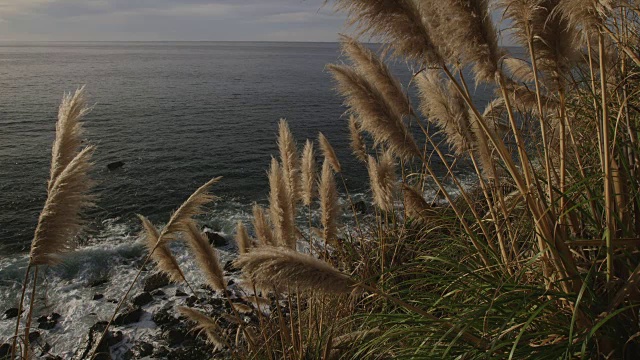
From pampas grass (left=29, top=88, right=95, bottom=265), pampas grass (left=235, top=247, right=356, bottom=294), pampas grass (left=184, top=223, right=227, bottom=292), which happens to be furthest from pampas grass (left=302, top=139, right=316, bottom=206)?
pampas grass (left=235, top=247, right=356, bottom=294)

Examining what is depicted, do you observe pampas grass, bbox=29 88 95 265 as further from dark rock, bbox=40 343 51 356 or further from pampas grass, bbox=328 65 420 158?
dark rock, bbox=40 343 51 356

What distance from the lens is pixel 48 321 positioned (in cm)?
935

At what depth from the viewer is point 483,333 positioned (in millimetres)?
2553

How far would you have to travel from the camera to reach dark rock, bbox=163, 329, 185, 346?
28.5 ft

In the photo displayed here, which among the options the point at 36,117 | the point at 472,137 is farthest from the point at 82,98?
the point at 36,117

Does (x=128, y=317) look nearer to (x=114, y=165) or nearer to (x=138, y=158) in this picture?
(x=114, y=165)

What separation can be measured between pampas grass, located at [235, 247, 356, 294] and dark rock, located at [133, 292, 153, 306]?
8998mm

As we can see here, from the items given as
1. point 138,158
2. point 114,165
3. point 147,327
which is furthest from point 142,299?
point 138,158

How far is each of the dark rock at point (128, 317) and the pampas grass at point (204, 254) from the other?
6408 millimetres

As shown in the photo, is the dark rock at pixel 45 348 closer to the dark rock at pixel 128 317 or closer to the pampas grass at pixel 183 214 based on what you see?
the dark rock at pixel 128 317

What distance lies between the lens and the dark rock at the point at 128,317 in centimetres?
940

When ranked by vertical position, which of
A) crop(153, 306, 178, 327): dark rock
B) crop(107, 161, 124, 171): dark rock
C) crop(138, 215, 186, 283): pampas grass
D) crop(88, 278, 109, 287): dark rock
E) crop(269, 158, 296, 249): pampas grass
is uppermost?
crop(269, 158, 296, 249): pampas grass

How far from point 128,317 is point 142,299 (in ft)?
2.37

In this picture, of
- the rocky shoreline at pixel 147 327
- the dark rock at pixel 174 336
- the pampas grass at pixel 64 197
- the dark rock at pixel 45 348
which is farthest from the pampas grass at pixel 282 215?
the dark rock at pixel 45 348
